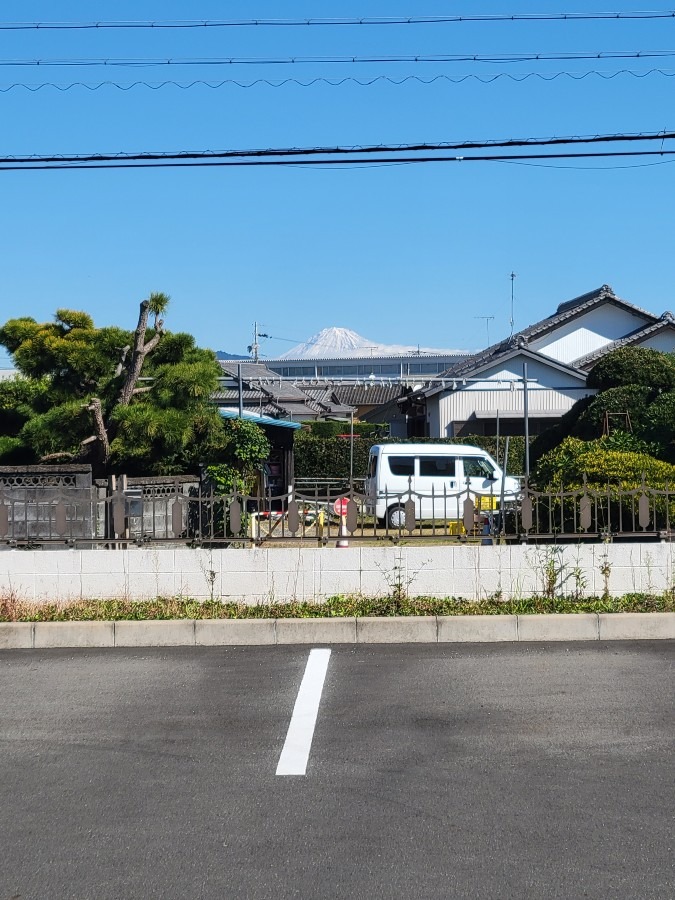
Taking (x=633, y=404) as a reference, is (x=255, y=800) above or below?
below

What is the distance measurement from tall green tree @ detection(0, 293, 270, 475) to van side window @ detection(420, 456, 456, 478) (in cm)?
697

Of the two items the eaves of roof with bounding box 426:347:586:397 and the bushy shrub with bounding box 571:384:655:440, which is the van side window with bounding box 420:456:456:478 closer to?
the bushy shrub with bounding box 571:384:655:440

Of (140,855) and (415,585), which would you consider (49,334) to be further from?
(140,855)

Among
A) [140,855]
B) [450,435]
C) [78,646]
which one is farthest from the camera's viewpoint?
[450,435]

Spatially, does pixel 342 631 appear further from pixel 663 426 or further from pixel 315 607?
pixel 663 426

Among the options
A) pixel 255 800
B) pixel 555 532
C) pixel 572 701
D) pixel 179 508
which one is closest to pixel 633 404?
pixel 555 532

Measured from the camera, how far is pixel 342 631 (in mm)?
8602

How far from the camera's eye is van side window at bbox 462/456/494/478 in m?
23.2

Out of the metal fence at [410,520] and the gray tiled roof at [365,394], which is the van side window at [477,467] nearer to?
the metal fence at [410,520]

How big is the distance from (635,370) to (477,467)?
249 inches

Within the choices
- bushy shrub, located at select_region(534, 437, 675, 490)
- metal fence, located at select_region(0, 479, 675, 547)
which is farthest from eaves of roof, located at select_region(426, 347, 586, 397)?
metal fence, located at select_region(0, 479, 675, 547)

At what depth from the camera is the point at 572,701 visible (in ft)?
21.7

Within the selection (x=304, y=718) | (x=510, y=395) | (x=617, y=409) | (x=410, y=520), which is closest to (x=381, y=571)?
(x=410, y=520)

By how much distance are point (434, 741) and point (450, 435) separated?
32.4 metres
